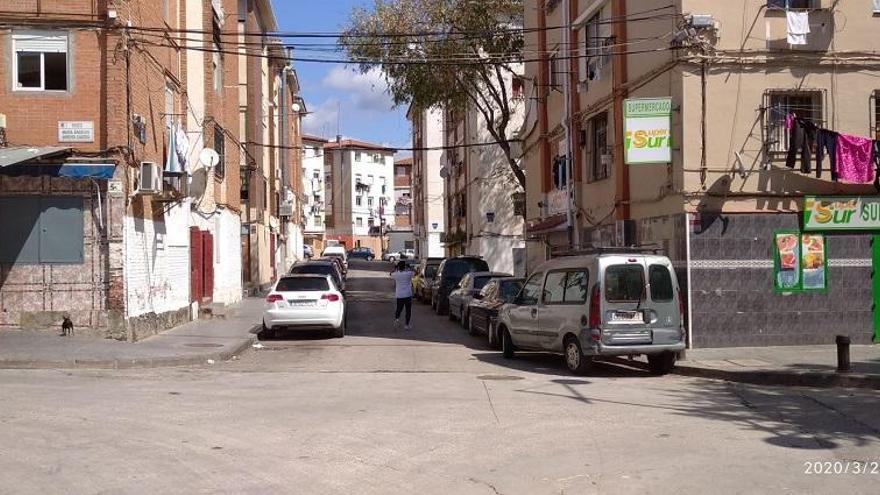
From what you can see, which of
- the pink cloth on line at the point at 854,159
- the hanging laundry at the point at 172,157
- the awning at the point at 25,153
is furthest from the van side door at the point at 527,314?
the awning at the point at 25,153

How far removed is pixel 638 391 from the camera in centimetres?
1189

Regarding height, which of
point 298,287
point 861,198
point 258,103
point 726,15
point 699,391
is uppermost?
point 258,103

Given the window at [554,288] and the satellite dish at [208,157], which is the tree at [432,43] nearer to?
the satellite dish at [208,157]

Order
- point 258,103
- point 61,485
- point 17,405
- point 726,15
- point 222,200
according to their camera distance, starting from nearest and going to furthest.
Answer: point 61,485, point 17,405, point 726,15, point 222,200, point 258,103

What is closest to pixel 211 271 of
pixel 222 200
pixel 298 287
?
pixel 222 200

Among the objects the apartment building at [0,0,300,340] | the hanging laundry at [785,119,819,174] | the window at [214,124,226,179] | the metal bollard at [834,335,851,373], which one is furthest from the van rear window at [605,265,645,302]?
the window at [214,124,226,179]

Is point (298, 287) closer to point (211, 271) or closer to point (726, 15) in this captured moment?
point (211, 271)

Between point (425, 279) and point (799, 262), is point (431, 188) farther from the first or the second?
point (799, 262)

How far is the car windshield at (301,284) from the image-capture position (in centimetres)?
1944

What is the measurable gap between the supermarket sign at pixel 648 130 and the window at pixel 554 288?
276 centimetres

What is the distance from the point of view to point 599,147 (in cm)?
2120

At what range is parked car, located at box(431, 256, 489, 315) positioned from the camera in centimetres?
2716

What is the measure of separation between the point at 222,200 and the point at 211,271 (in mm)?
2972

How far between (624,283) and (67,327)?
10.5 m
